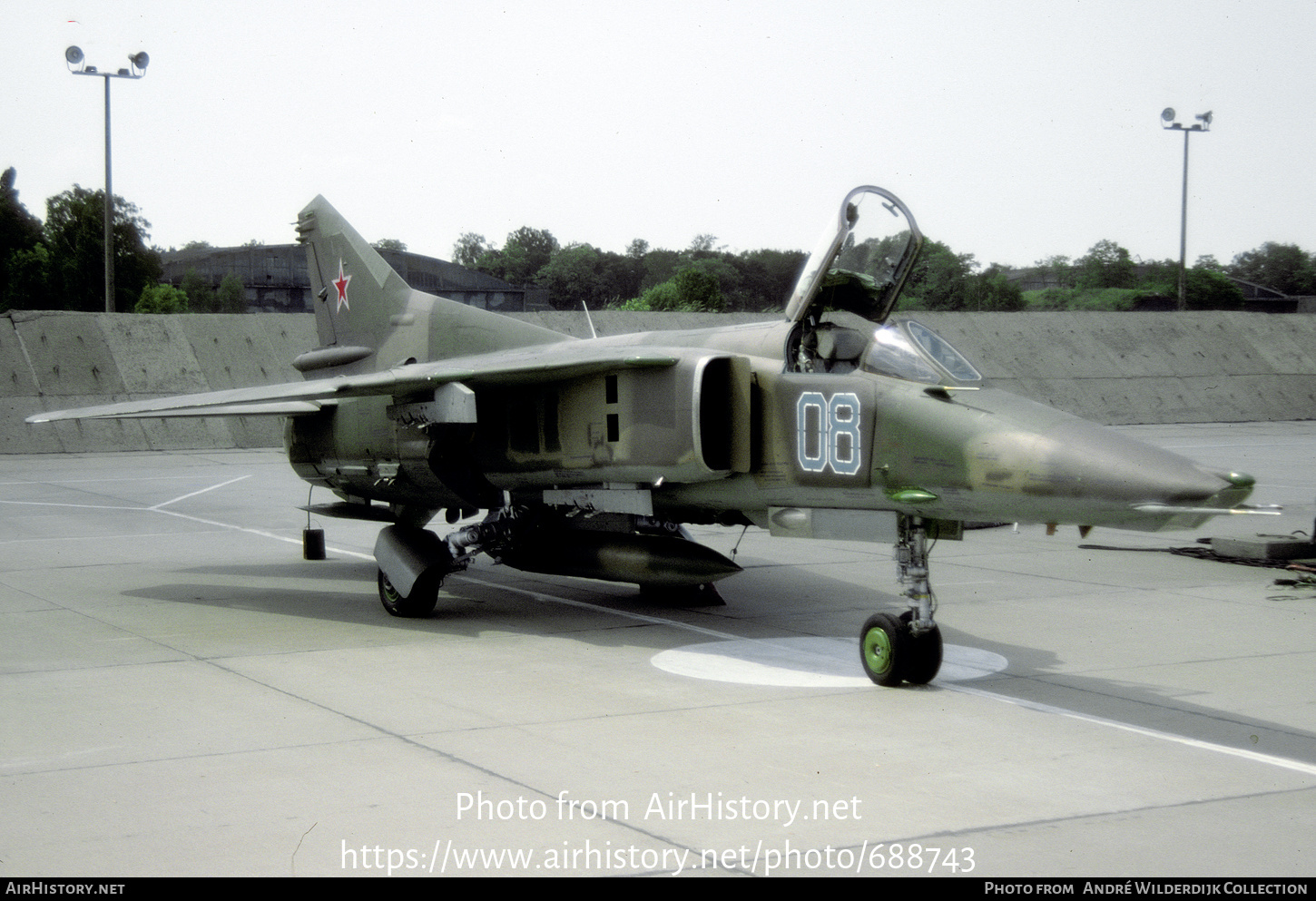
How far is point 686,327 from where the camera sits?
135 feet

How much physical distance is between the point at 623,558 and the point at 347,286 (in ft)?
16.0

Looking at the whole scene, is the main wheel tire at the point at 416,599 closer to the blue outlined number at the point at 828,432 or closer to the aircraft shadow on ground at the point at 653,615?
the aircraft shadow on ground at the point at 653,615

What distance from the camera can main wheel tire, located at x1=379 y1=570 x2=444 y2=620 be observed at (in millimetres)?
10734

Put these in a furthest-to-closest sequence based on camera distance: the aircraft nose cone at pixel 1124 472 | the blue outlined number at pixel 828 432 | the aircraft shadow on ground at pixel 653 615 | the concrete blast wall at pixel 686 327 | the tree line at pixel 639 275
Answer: the tree line at pixel 639 275
the concrete blast wall at pixel 686 327
the blue outlined number at pixel 828 432
the aircraft shadow on ground at pixel 653 615
the aircraft nose cone at pixel 1124 472

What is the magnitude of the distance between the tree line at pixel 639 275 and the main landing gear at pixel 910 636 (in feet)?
106

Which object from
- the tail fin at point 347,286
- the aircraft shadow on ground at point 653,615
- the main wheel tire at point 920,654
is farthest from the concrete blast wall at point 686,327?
the main wheel tire at point 920,654

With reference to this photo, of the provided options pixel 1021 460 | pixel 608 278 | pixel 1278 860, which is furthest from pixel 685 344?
pixel 608 278

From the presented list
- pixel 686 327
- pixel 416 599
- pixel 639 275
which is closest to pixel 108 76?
pixel 686 327

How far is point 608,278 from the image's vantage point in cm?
9962

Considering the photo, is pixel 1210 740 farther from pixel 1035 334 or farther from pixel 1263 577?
pixel 1035 334

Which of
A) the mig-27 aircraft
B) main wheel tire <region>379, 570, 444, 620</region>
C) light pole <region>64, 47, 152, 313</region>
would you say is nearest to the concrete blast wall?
light pole <region>64, 47, 152, 313</region>

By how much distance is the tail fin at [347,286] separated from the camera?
1309cm

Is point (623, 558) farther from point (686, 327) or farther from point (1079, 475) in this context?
point (686, 327)

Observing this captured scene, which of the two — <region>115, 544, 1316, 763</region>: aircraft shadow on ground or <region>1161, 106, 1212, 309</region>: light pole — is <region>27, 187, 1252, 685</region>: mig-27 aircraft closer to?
<region>115, 544, 1316, 763</region>: aircraft shadow on ground
